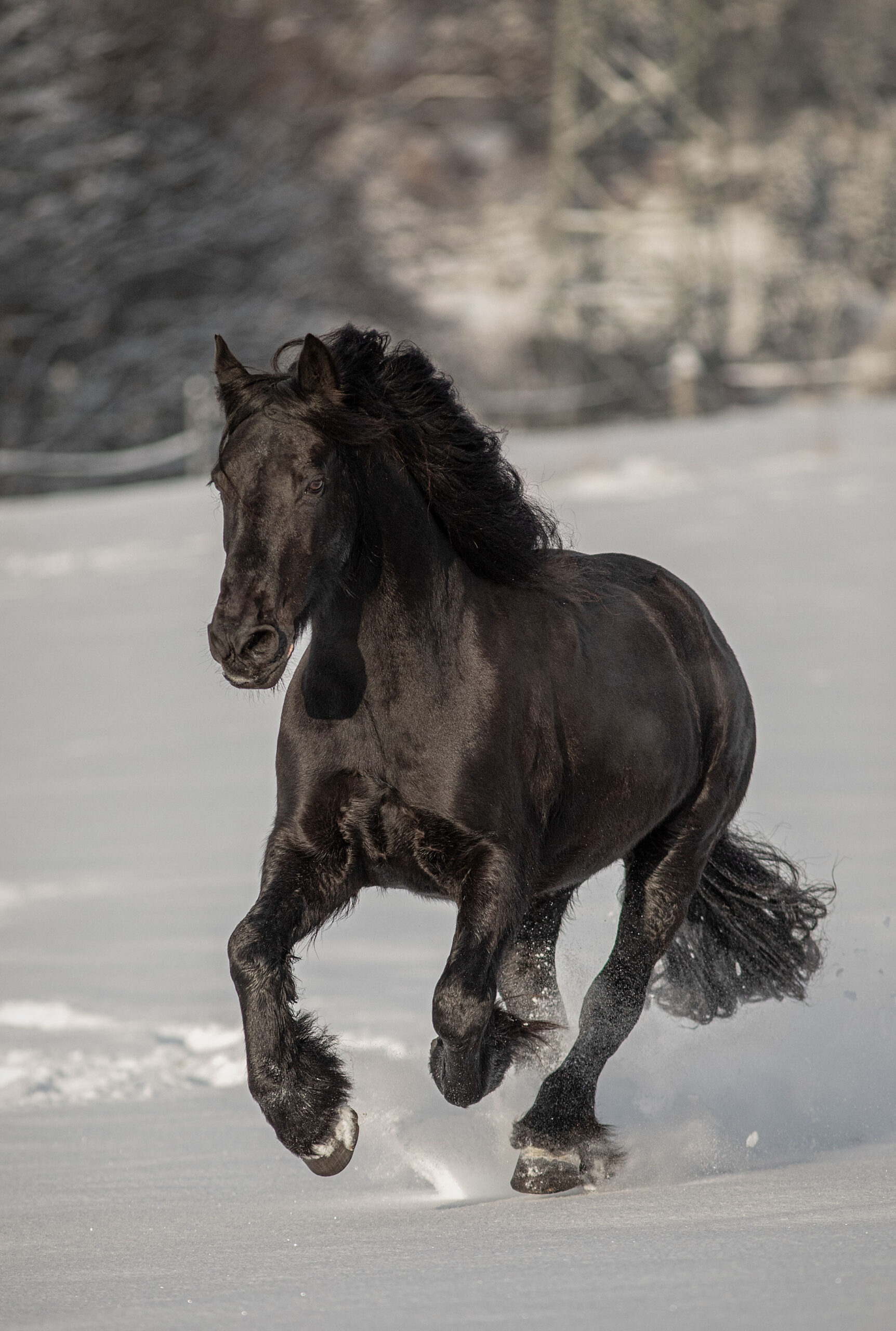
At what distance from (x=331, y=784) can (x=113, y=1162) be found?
138cm

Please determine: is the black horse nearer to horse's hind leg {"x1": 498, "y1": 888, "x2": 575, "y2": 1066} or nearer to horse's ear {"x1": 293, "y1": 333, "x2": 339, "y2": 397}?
horse's ear {"x1": 293, "y1": 333, "x2": 339, "y2": 397}

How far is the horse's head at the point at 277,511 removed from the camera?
320cm

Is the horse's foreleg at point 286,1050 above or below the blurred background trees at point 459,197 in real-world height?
below

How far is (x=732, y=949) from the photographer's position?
5.01 metres

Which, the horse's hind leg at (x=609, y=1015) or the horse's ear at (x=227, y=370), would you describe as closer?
the horse's ear at (x=227, y=370)

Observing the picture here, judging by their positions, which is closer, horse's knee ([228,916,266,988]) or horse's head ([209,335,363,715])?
horse's head ([209,335,363,715])

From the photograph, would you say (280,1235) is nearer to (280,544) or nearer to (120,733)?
(280,544)

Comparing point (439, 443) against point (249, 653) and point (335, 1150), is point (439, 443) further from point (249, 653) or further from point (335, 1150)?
point (335, 1150)

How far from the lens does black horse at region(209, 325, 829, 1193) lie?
3.41 metres

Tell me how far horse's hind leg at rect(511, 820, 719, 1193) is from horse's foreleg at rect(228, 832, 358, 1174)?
2.22ft

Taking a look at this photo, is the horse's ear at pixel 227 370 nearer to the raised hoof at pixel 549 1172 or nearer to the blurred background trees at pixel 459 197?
the raised hoof at pixel 549 1172

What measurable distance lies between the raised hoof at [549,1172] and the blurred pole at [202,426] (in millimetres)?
13362

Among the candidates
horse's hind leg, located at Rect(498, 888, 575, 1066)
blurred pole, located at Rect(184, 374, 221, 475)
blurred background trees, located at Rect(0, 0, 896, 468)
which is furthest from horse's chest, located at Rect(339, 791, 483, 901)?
blurred background trees, located at Rect(0, 0, 896, 468)

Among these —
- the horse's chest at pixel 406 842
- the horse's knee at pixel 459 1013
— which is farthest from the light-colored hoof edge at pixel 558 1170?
the horse's chest at pixel 406 842
